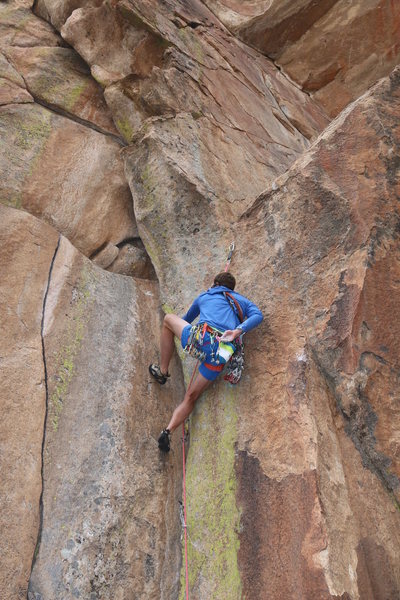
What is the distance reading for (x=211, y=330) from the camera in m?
4.51

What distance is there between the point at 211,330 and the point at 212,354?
237mm

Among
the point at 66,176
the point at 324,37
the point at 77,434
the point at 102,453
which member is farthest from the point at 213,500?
the point at 324,37

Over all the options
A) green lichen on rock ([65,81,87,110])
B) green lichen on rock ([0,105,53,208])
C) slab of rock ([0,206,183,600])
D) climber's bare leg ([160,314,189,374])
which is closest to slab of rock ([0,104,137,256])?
green lichen on rock ([0,105,53,208])

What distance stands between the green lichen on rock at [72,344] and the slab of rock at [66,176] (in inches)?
40.9

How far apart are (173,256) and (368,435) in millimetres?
3324

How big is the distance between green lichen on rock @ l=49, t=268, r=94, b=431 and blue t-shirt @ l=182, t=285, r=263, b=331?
138 cm

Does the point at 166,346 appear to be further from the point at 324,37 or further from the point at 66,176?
the point at 324,37

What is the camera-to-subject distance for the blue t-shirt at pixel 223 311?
180 inches

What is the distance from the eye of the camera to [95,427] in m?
4.62

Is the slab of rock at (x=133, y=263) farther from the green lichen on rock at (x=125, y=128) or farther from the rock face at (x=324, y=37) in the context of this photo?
the rock face at (x=324, y=37)

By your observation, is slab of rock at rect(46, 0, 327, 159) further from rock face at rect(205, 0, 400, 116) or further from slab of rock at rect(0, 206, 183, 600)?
rock face at rect(205, 0, 400, 116)

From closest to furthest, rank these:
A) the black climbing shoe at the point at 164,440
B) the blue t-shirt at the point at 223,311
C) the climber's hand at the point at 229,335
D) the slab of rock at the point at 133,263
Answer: the climber's hand at the point at 229,335 → the blue t-shirt at the point at 223,311 → the black climbing shoe at the point at 164,440 → the slab of rock at the point at 133,263

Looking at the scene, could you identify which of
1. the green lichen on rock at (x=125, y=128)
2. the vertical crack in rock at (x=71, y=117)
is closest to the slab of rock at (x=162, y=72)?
the green lichen on rock at (x=125, y=128)

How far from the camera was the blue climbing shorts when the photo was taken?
14.5ft
